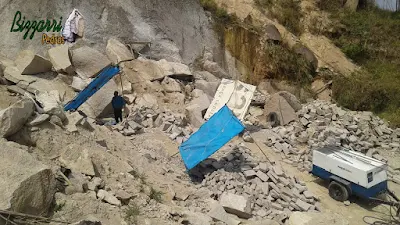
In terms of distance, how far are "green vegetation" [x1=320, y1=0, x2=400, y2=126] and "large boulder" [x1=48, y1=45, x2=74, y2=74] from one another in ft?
30.1

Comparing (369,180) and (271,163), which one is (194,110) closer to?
(271,163)

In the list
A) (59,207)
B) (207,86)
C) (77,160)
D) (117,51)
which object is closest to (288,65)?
(207,86)

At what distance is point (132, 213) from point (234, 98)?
21.6 ft

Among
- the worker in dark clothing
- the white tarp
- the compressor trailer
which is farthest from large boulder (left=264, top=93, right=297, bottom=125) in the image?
the worker in dark clothing

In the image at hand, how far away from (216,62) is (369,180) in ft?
26.3

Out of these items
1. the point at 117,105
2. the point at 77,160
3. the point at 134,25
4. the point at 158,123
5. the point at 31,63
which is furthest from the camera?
the point at 134,25

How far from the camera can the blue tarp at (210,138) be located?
813cm

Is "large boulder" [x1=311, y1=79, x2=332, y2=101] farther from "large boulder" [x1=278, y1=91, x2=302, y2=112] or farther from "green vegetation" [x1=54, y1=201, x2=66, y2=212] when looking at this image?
"green vegetation" [x1=54, y1=201, x2=66, y2=212]

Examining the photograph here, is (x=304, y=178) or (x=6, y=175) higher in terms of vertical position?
(x=6, y=175)

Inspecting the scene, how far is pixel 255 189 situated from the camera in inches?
→ 308

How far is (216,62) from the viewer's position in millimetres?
14633

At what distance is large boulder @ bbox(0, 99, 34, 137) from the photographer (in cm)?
568

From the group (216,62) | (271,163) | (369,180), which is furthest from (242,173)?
(216,62)

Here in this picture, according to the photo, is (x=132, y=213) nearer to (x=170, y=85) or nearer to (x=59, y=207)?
(x=59, y=207)
